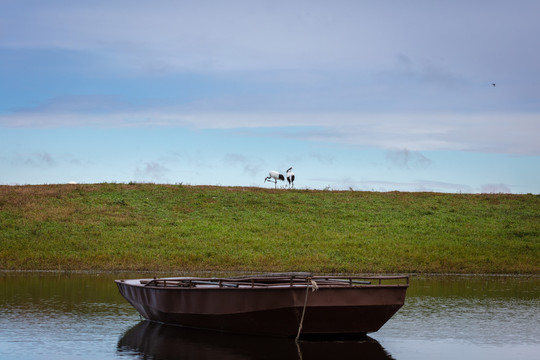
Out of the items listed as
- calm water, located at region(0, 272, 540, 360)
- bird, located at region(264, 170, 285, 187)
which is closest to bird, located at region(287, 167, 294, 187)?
bird, located at region(264, 170, 285, 187)

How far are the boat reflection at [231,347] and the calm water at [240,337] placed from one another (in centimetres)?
2

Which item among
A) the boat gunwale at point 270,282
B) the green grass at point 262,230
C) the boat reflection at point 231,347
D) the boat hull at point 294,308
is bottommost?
the boat reflection at point 231,347

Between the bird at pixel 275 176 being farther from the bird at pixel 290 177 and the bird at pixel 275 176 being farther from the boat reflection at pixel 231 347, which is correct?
the boat reflection at pixel 231 347

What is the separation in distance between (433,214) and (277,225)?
45.8 feet

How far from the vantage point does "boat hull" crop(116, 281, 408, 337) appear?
1812 cm

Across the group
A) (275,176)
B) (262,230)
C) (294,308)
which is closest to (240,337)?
(294,308)

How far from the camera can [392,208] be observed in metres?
58.4

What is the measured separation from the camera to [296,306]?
1803 centimetres

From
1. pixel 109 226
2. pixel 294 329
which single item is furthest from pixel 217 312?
pixel 109 226

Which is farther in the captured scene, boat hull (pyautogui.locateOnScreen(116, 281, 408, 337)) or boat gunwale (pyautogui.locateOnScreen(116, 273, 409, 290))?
boat gunwale (pyautogui.locateOnScreen(116, 273, 409, 290))

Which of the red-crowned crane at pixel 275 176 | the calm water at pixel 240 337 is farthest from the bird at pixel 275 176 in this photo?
the calm water at pixel 240 337

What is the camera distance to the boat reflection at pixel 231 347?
1683 centimetres

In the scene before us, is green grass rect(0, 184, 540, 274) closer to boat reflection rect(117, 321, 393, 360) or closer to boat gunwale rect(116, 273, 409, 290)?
boat gunwale rect(116, 273, 409, 290)

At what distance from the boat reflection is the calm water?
23 millimetres
